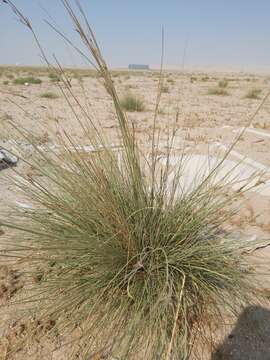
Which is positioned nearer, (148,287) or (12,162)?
(148,287)

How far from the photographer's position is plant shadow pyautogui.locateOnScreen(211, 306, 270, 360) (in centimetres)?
112

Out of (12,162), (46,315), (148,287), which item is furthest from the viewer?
(12,162)

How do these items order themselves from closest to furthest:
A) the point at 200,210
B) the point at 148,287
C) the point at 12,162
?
the point at 148,287
the point at 200,210
the point at 12,162

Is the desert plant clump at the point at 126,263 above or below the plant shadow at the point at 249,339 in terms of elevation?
above

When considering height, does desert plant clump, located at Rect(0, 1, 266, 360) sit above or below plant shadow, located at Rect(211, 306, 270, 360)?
above

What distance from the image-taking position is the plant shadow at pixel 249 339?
1115 millimetres

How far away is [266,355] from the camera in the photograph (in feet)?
3.68

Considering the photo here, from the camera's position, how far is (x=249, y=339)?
3.84 feet

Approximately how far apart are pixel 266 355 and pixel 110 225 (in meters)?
0.80

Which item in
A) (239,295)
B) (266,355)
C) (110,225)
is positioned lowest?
(266,355)

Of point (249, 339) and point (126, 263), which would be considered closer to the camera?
point (126, 263)

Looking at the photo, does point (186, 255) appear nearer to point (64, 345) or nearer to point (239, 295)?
point (239, 295)

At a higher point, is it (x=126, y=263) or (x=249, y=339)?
(x=126, y=263)

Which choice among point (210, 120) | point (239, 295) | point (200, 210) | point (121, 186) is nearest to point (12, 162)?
point (121, 186)
